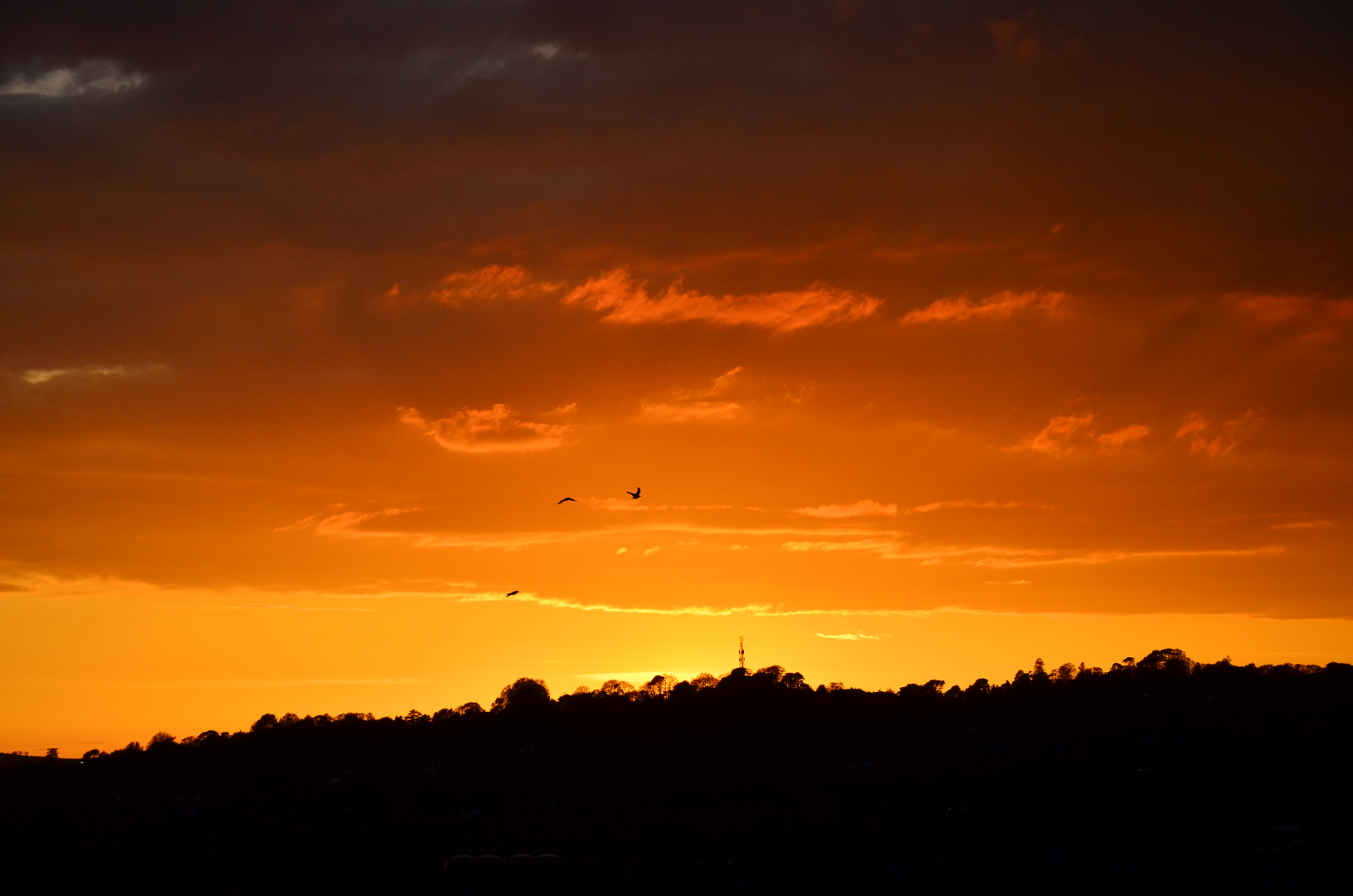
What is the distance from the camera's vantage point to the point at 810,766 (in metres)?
87.3

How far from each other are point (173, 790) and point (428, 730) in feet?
85.2

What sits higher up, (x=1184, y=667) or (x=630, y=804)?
(x=1184, y=667)

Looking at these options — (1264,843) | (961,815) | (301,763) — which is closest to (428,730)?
(301,763)

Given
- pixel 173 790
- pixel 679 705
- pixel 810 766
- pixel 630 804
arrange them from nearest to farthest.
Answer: pixel 630 804, pixel 810 766, pixel 173 790, pixel 679 705

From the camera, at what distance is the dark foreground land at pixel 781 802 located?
58.9 meters

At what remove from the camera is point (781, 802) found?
74.2 metres

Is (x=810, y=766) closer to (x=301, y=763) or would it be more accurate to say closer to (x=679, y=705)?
(x=679, y=705)

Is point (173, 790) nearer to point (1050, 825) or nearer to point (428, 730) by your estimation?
point (428, 730)

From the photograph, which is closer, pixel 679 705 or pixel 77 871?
pixel 77 871

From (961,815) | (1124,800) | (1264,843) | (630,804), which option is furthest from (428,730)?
(1264,843)

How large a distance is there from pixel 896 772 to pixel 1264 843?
26650 mm

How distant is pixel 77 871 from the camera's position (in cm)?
7275

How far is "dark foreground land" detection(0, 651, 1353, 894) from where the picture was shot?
193 feet

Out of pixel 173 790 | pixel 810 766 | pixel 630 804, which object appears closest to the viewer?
pixel 630 804
